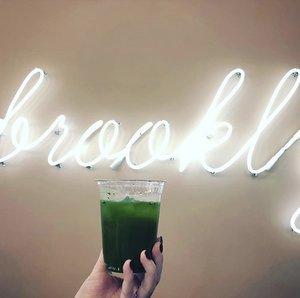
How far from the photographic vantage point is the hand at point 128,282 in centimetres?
132

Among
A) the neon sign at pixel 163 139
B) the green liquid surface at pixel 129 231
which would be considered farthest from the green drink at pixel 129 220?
the neon sign at pixel 163 139

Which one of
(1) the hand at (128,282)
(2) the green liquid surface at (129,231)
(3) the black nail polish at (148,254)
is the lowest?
(1) the hand at (128,282)

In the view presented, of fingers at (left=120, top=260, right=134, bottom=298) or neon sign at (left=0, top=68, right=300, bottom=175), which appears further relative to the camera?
neon sign at (left=0, top=68, right=300, bottom=175)

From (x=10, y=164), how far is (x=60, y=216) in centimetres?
58

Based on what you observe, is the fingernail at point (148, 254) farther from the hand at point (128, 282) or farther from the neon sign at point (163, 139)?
the neon sign at point (163, 139)

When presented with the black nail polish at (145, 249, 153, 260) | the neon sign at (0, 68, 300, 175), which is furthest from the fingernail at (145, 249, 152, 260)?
the neon sign at (0, 68, 300, 175)

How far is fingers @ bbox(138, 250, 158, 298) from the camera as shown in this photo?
52.0 inches

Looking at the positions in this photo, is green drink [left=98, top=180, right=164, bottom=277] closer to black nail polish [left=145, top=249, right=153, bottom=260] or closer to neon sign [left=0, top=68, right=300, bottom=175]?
black nail polish [left=145, top=249, right=153, bottom=260]

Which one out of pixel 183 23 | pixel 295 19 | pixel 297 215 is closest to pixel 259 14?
pixel 295 19

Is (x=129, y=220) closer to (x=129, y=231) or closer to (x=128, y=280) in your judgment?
(x=129, y=231)

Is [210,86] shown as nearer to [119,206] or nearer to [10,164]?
[10,164]

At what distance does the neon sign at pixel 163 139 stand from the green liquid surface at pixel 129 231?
5.64 feet

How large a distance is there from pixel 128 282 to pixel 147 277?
7 centimetres

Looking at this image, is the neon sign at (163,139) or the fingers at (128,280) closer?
the fingers at (128,280)
